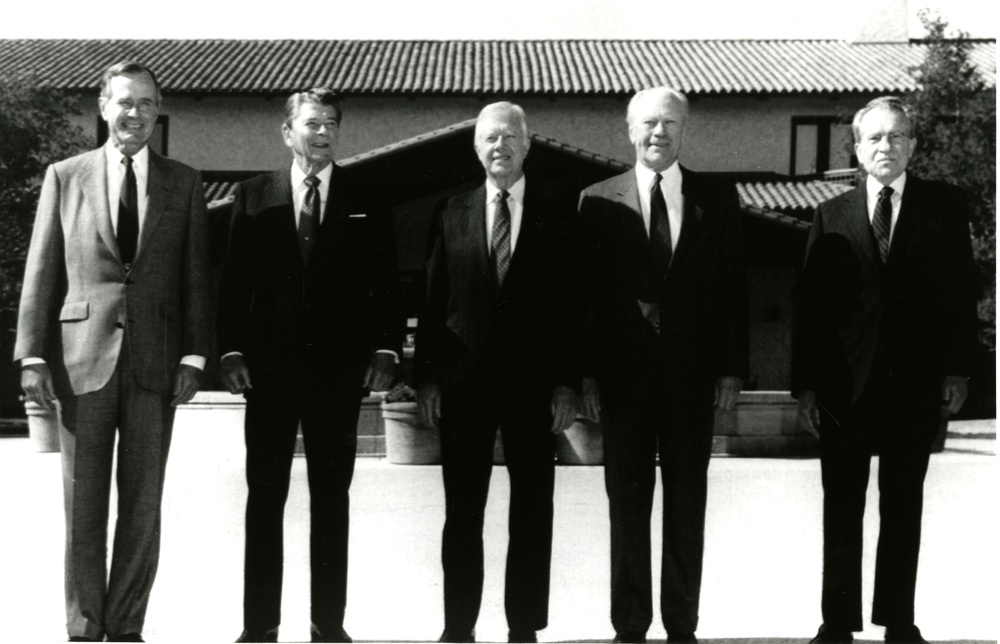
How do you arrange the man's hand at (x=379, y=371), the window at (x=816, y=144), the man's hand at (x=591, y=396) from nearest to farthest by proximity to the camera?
the man's hand at (x=379, y=371) → the man's hand at (x=591, y=396) → the window at (x=816, y=144)

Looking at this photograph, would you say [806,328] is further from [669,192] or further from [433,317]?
[433,317]

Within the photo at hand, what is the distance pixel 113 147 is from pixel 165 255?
1.48 feet

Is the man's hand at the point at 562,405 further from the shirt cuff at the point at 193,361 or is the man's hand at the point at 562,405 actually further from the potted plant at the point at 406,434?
the potted plant at the point at 406,434

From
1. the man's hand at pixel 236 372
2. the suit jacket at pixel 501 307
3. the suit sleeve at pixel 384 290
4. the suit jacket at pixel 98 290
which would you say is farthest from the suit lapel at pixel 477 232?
the suit jacket at pixel 98 290

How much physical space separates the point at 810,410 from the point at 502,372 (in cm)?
122

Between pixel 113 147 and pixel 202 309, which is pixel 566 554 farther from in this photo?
pixel 113 147

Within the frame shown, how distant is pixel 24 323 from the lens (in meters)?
4.20

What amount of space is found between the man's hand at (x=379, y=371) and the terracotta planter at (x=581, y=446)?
27.5 feet

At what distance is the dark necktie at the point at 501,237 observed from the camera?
4324mm

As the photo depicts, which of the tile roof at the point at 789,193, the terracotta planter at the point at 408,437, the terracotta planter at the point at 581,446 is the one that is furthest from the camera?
Answer: the tile roof at the point at 789,193

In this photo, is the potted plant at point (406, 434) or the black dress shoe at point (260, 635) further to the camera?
the potted plant at point (406, 434)

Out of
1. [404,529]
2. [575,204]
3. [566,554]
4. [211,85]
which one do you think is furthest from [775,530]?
[211,85]

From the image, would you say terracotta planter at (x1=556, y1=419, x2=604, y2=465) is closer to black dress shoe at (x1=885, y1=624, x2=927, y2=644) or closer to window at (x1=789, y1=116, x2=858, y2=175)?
black dress shoe at (x1=885, y1=624, x2=927, y2=644)

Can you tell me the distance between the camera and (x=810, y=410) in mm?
4477
